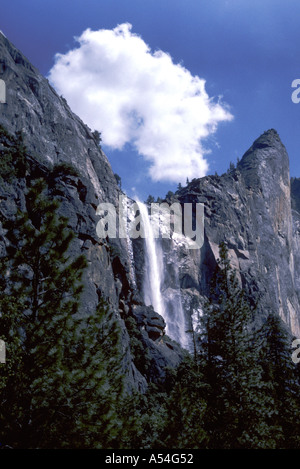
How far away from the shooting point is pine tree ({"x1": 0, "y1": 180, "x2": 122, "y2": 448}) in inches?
362

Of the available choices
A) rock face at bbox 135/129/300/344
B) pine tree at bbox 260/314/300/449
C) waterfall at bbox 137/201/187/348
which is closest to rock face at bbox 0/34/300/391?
rock face at bbox 135/129/300/344

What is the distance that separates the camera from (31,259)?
35.7 ft

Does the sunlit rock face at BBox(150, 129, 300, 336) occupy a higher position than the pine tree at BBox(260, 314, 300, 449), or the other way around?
the sunlit rock face at BBox(150, 129, 300, 336)

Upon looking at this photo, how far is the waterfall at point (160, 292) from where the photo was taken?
55094 millimetres

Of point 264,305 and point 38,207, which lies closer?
→ point 38,207

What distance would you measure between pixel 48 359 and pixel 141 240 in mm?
50071

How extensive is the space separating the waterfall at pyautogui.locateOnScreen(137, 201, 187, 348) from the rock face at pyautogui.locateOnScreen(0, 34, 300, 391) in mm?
535

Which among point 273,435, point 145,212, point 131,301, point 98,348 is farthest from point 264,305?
point 98,348

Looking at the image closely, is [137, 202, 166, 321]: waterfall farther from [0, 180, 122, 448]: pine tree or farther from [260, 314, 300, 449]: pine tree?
[0, 180, 122, 448]: pine tree

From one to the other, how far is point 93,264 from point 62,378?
23.9 m

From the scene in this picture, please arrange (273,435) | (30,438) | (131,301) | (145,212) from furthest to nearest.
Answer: (145,212)
(131,301)
(273,435)
(30,438)

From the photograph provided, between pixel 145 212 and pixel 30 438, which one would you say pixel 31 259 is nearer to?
pixel 30 438

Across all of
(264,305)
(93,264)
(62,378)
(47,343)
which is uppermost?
(93,264)
